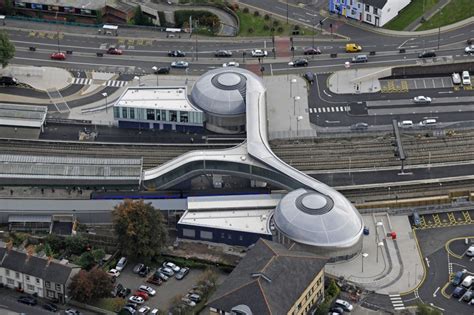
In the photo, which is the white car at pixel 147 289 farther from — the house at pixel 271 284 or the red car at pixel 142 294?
the house at pixel 271 284

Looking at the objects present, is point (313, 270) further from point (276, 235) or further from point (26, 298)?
point (26, 298)

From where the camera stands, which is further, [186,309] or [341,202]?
[341,202]

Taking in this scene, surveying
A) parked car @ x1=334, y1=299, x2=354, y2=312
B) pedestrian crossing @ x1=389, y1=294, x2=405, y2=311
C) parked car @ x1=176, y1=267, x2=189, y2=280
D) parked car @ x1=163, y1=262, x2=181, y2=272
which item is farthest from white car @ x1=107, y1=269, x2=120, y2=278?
pedestrian crossing @ x1=389, y1=294, x2=405, y2=311

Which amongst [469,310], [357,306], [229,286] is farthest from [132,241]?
[469,310]

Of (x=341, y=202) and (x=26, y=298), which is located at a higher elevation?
(x=341, y=202)

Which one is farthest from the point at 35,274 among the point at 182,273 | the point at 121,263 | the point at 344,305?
the point at 344,305

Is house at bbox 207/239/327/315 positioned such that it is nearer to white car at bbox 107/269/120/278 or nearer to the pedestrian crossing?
the pedestrian crossing

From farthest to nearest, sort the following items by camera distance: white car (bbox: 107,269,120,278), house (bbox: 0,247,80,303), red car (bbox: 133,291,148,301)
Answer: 1. white car (bbox: 107,269,120,278)
2. red car (bbox: 133,291,148,301)
3. house (bbox: 0,247,80,303)
